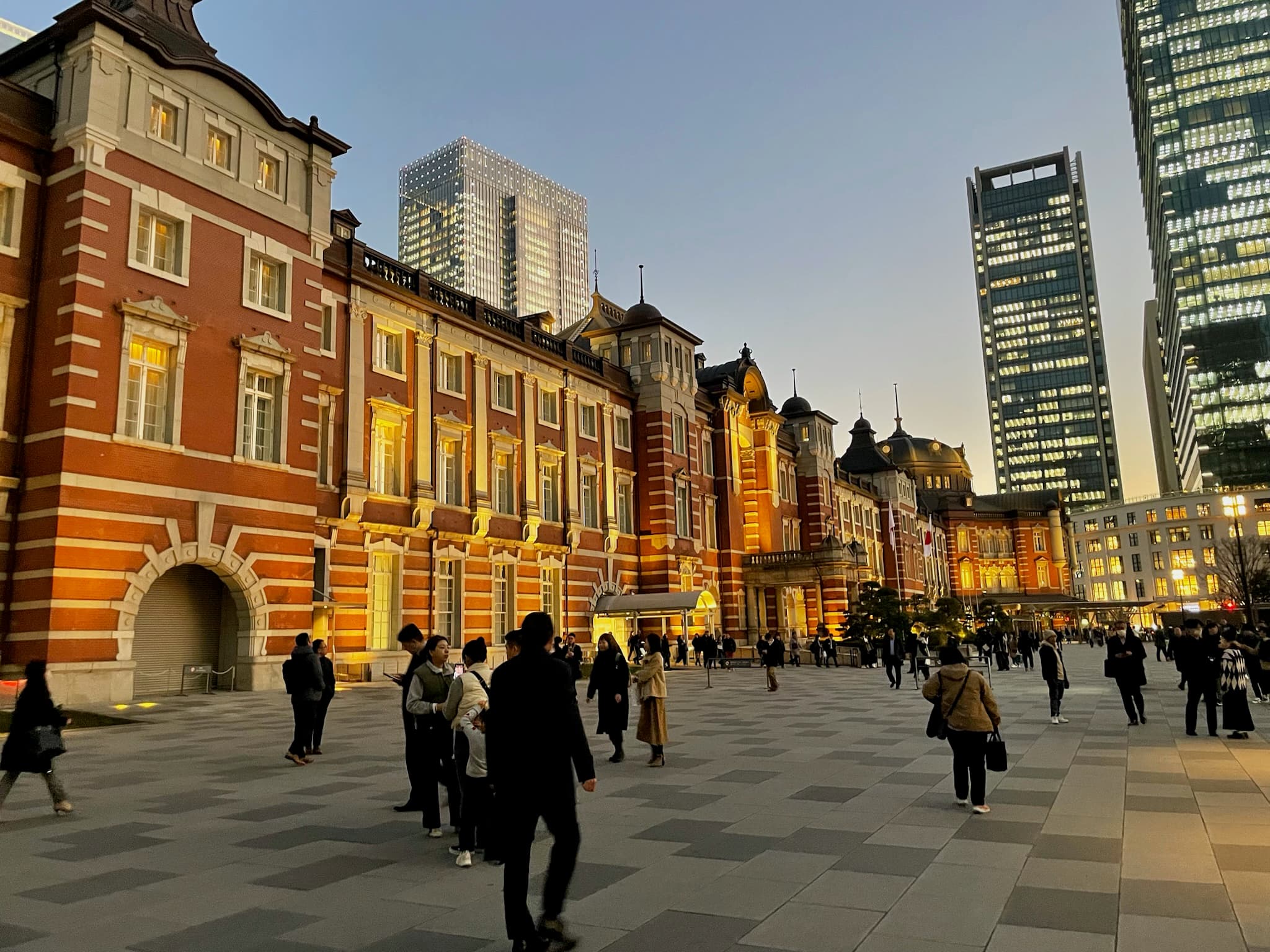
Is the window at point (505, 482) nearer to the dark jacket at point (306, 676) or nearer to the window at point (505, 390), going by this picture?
the window at point (505, 390)

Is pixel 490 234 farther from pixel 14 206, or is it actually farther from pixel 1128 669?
pixel 1128 669

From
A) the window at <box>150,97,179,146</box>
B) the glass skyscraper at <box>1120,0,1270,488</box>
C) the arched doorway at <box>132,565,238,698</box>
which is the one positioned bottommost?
the arched doorway at <box>132,565,238,698</box>

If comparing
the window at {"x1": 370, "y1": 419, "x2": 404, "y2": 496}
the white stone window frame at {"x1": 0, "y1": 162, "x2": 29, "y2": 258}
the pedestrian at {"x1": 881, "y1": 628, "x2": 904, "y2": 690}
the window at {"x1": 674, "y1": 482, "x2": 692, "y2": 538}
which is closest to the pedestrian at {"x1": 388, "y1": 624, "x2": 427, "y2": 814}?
the white stone window frame at {"x1": 0, "y1": 162, "x2": 29, "y2": 258}

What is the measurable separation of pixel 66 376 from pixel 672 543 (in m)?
27.6

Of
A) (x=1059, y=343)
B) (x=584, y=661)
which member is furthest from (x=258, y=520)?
(x=1059, y=343)

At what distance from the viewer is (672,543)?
42.6 m

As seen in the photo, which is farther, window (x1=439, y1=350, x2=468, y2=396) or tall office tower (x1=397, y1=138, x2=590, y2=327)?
tall office tower (x1=397, y1=138, x2=590, y2=327)

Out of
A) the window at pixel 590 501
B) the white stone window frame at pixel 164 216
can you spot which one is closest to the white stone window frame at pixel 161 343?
the white stone window frame at pixel 164 216

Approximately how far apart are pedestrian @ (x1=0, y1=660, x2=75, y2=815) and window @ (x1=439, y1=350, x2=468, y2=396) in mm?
Answer: 23529

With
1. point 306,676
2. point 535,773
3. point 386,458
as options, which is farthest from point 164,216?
point 535,773

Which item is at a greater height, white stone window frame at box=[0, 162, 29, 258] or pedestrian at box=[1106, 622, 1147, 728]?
white stone window frame at box=[0, 162, 29, 258]

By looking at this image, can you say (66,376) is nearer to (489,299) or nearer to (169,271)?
(169,271)

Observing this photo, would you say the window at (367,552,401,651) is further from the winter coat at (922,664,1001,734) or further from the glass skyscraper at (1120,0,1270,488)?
the glass skyscraper at (1120,0,1270,488)

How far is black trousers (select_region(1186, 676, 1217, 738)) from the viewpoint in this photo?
1409 centimetres
